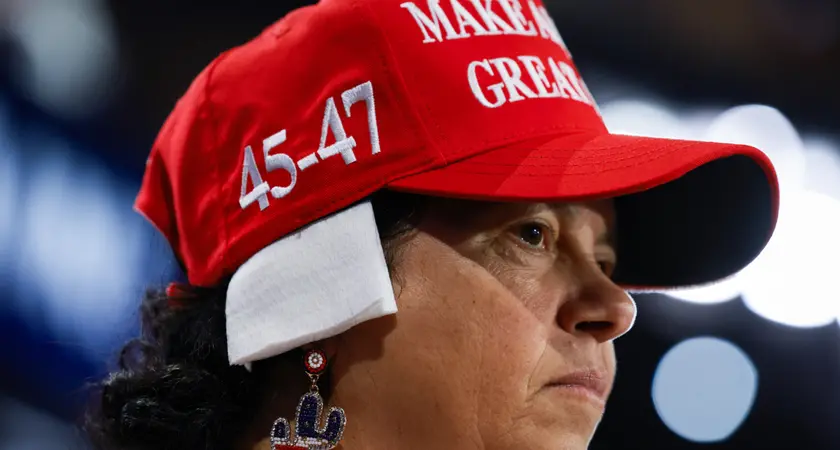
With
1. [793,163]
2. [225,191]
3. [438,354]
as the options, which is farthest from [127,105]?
[793,163]

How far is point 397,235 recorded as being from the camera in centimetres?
99

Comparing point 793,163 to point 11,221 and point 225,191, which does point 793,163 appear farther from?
point 11,221

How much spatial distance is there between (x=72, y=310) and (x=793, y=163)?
5.19 feet

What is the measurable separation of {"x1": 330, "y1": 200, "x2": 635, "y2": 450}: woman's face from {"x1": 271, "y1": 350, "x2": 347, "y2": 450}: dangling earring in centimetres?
2

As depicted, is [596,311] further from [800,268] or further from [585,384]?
[800,268]

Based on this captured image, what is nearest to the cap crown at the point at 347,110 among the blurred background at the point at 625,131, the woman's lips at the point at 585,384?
the woman's lips at the point at 585,384

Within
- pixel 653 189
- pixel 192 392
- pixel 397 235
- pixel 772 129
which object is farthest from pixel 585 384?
pixel 772 129

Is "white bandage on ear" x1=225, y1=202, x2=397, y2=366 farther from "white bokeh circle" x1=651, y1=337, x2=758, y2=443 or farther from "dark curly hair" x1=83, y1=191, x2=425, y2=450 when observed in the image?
"white bokeh circle" x1=651, y1=337, x2=758, y2=443

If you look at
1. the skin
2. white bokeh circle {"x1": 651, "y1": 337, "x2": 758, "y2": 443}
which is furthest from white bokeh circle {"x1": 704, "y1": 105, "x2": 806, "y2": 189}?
the skin

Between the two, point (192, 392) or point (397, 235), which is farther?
point (192, 392)

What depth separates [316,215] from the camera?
3.19 feet

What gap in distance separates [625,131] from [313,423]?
1150mm

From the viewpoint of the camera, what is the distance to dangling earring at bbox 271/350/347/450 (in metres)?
0.97

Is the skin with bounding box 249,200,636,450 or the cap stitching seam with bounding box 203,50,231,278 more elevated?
the cap stitching seam with bounding box 203,50,231,278
